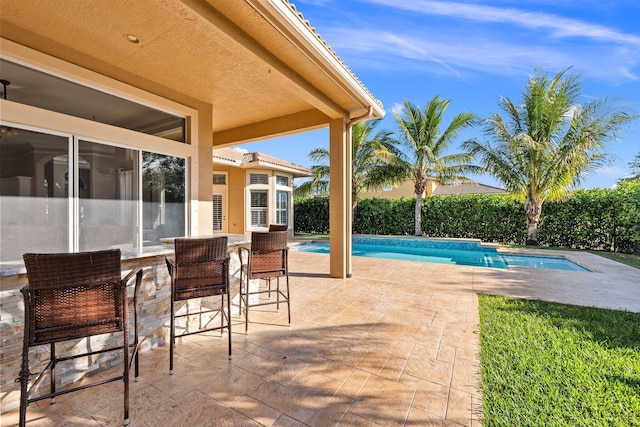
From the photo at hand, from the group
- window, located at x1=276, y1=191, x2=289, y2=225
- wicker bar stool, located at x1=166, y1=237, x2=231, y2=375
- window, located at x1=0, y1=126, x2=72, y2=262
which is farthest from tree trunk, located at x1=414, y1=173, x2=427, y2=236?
window, located at x1=0, y1=126, x2=72, y2=262

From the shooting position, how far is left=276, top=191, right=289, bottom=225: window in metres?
16.8

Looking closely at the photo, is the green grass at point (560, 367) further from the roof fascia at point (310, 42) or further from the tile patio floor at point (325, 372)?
the roof fascia at point (310, 42)

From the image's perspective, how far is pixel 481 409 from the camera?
2.53m

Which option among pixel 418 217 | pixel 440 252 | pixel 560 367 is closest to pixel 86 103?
pixel 560 367

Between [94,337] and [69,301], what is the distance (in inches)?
44.9

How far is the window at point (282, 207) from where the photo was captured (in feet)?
55.1

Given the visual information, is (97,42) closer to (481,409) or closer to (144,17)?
(144,17)

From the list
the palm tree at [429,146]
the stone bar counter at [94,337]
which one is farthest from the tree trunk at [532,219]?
the stone bar counter at [94,337]

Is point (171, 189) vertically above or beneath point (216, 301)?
above

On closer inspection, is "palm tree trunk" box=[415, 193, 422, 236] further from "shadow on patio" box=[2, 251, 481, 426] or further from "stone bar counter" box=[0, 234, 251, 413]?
"stone bar counter" box=[0, 234, 251, 413]

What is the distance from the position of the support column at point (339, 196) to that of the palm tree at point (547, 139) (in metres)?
10.0

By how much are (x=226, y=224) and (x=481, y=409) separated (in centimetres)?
1535

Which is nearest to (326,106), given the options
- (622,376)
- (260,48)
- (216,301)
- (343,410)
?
(260,48)

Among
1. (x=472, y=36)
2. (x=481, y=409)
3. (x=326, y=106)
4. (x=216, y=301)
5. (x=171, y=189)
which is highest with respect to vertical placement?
(x=472, y=36)
